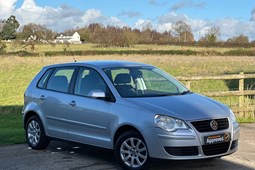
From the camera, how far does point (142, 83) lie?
24.5ft

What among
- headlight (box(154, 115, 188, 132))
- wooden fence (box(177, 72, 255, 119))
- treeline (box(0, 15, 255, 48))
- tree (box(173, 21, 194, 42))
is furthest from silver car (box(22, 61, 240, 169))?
tree (box(173, 21, 194, 42))

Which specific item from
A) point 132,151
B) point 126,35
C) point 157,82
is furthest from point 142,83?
point 126,35

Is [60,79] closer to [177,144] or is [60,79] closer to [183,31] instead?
[177,144]

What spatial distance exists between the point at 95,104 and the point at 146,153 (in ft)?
4.19

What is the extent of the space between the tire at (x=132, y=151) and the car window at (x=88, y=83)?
3.19 ft

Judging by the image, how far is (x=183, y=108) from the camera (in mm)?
6578

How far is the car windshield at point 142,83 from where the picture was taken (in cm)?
722

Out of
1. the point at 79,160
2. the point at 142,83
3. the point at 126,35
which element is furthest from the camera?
the point at 126,35

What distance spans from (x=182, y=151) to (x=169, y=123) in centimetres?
43

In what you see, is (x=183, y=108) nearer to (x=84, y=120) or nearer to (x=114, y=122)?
(x=114, y=122)

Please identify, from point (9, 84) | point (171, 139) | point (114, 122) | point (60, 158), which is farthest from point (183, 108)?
point (9, 84)

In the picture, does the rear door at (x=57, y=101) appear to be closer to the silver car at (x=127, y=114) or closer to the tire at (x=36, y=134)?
the silver car at (x=127, y=114)

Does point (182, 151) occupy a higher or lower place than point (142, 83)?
lower

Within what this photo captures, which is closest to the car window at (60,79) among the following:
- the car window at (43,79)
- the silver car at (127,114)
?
the silver car at (127,114)
